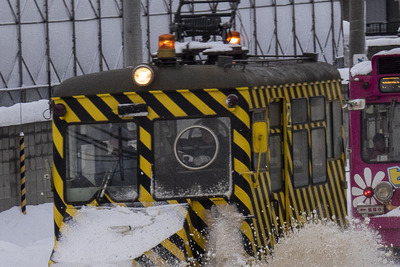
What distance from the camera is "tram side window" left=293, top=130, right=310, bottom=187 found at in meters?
11.5

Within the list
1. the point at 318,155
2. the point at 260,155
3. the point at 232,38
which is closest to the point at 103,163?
the point at 260,155

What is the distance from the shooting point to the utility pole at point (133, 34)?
16.9m

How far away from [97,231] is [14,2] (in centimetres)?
1860

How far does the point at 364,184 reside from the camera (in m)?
15.5

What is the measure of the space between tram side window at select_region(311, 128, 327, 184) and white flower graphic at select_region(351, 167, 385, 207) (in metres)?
3.13

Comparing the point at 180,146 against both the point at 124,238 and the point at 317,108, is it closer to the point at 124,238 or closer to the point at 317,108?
the point at 124,238

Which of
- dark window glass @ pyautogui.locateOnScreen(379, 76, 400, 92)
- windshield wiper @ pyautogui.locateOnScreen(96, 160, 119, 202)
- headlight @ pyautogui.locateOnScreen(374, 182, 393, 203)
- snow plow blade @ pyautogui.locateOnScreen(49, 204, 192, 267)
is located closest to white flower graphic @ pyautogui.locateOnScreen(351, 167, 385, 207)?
headlight @ pyautogui.locateOnScreen(374, 182, 393, 203)

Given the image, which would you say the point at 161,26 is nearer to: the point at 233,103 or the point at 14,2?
the point at 14,2

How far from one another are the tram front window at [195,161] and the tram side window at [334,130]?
2.39 m

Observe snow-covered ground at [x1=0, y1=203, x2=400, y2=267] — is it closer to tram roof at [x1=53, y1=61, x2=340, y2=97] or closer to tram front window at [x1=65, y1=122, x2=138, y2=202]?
tram front window at [x1=65, y1=122, x2=138, y2=202]

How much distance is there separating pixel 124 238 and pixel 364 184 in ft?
20.9

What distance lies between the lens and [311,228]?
11109 millimetres

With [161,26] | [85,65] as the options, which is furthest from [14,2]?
[161,26]

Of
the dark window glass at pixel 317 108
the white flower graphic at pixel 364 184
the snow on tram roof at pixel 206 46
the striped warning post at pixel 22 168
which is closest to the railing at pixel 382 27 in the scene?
Result: the striped warning post at pixel 22 168
